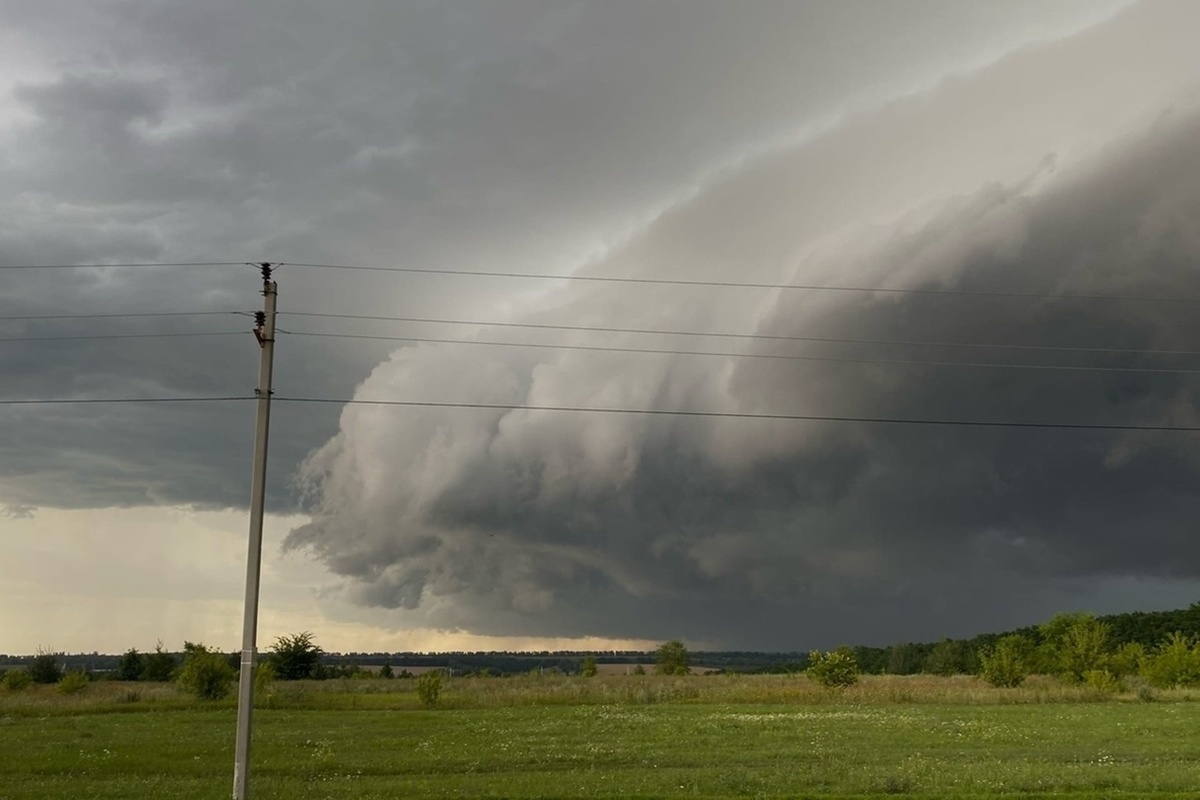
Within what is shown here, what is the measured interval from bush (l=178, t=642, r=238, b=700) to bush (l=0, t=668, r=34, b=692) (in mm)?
23802

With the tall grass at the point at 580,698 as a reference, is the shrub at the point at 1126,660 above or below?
above

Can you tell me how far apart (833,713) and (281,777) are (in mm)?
30480

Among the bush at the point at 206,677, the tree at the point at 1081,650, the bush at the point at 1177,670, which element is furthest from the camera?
the tree at the point at 1081,650

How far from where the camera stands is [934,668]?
157125 millimetres

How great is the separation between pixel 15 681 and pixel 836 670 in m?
61.6

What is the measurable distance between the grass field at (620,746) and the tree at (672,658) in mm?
59525

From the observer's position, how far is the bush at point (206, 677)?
2436 inches

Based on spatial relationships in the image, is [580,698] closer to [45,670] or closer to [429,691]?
[429,691]

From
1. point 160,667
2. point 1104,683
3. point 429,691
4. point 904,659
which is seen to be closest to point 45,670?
point 160,667

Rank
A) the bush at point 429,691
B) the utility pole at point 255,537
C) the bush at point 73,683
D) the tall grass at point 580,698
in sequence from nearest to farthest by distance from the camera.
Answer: the utility pole at point 255,537
the tall grass at point 580,698
the bush at point 429,691
the bush at point 73,683

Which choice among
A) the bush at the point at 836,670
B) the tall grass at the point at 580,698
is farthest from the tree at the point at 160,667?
the bush at the point at 836,670

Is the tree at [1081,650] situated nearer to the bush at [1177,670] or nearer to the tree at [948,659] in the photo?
the bush at [1177,670]

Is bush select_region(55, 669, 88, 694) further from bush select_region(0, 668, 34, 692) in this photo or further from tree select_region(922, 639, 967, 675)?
tree select_region(922, 639, 967, 675)

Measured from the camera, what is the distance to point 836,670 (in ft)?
241
